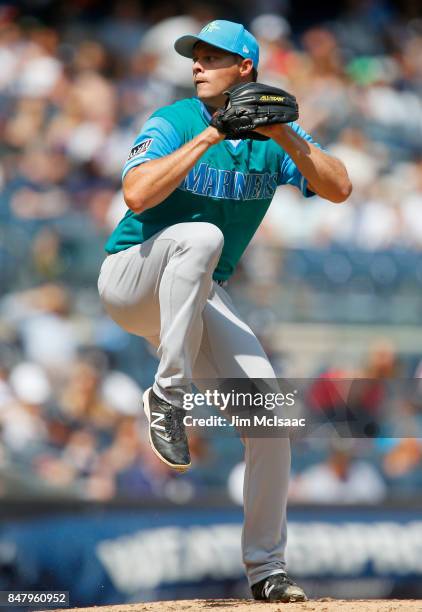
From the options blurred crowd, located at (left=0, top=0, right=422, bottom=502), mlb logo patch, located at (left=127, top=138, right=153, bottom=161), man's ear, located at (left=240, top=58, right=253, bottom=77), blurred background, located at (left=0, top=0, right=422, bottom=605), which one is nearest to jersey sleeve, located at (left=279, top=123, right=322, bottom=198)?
man's ear, located at (left=240, top=58, right=253, bottom=77)

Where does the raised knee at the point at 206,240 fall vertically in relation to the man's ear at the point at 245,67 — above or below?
below

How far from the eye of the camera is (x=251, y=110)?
423 centimetres

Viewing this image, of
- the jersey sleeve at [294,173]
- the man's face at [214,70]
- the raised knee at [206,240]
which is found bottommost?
the raised knee at [206,240]

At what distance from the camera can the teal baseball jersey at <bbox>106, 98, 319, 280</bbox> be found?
15.0ft

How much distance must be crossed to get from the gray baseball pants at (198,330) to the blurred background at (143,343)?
1522mm

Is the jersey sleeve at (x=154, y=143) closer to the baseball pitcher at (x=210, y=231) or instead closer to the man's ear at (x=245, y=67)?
the baseball pitcher at (x=210, y=231)

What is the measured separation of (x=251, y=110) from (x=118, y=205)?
5121 millimetres

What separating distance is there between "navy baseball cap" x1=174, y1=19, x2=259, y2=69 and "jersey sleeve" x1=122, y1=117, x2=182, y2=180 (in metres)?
0.37

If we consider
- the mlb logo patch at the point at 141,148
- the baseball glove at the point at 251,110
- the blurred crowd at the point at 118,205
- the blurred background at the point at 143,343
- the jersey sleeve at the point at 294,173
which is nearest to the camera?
the baseball glove at the point at 251,110

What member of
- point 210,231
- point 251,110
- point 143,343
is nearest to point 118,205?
point 143,343

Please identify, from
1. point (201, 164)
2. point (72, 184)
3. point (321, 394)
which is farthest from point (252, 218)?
point (72, 184)

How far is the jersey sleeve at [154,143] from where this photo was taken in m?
4.39

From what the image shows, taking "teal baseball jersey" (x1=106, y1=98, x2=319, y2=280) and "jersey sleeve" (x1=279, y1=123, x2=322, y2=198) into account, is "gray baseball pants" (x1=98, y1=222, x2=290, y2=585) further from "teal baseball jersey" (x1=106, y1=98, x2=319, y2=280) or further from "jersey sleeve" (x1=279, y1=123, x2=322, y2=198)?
"jersey sleeve" (x1=279, y1=123, x2=322, y2=198)

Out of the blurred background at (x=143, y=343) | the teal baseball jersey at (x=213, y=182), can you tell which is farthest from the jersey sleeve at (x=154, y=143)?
the blurred background at (x=143, y=343)
